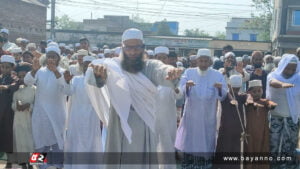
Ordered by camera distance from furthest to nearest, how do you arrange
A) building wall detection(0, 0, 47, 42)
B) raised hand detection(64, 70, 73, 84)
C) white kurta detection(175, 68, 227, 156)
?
building wall detection(0, 0, 47, 42)
white kurta detection(175, 68, 227, 156)
raised hand detection(64, 70, 73, 84)

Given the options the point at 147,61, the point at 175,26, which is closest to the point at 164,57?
the point at 147,61

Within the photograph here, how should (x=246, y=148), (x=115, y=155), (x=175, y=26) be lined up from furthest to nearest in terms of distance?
(x=175, y=26), (x=246, y=148), (x=115, y=155)

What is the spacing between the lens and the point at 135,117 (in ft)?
14.9

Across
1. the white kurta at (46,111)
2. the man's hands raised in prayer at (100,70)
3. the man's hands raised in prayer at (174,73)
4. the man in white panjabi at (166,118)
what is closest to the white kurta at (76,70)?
the white kurta at (46,111)

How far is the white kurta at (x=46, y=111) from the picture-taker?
20.4 feet

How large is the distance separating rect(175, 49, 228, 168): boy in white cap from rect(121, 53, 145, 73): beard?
192cm

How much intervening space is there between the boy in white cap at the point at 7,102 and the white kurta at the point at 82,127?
1.01 metres

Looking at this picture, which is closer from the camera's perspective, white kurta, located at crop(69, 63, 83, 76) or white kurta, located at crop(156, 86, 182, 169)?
white kurta, located at crop(156, 86, 182, 169)

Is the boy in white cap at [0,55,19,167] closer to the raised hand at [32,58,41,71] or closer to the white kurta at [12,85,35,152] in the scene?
the white kurta at [12,85,35,152]

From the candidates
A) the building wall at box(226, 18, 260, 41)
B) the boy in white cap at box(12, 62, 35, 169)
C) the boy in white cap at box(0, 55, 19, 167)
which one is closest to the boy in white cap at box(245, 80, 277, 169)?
the boy in white cap at box(12, 62, 35, 169)

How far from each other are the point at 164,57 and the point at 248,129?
70.5 inches

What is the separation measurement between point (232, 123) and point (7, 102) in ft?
11.0

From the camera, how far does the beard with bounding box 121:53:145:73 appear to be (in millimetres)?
4547

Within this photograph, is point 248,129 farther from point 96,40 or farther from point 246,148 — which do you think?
point 96,40
